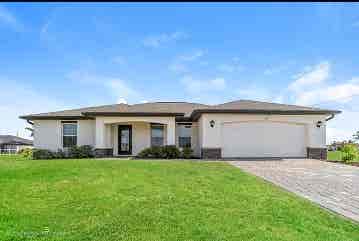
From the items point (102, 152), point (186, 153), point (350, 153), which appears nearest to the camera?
point (350, 153)

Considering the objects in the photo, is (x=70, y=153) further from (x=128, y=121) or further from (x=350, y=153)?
(x=350, y=153)

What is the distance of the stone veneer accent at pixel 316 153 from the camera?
19.0 meters

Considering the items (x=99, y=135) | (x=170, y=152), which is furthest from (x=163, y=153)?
(x=99, y=135)

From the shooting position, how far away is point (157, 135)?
70.0 ft

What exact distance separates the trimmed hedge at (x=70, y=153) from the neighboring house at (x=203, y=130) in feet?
2.19

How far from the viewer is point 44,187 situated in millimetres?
7973

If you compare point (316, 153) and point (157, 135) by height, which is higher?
point (157, 135)

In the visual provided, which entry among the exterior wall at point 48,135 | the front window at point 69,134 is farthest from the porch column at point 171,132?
the exterior wall at point 48,135

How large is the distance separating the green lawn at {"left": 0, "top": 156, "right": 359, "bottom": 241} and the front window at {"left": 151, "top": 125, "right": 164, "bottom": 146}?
12.1 meters

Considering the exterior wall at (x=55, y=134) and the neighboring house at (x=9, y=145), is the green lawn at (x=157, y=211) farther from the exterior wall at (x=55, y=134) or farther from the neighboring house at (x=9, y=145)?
the neighboring house at (x=9, y=145)

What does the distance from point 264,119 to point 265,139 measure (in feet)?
4.15

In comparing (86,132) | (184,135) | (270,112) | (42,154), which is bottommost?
(42,154)

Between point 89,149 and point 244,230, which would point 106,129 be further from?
point 244,230

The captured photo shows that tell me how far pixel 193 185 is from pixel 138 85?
14.8m
